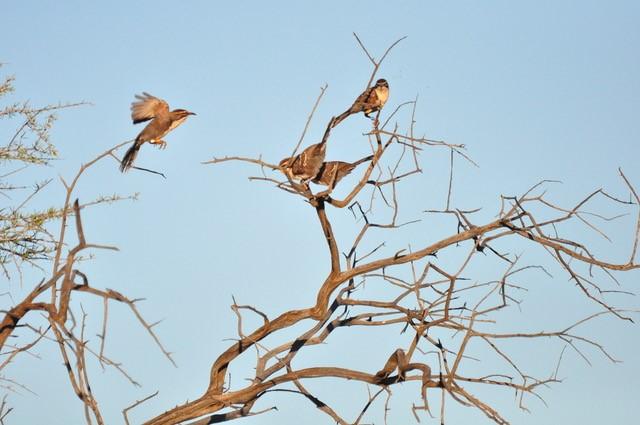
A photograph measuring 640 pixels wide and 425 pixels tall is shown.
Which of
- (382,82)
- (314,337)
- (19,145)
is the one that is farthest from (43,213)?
(314,337)

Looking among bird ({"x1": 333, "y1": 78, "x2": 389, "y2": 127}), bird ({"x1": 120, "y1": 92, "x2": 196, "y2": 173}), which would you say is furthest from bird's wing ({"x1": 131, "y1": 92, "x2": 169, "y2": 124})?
bird ({"x1": 333, "y1": 78, "x2": 389, "y2": 127})

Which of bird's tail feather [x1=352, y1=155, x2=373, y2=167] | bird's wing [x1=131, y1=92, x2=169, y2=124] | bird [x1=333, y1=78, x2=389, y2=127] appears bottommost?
bird's tail feather [x1=352, y1=155, x2=373, y2=167]

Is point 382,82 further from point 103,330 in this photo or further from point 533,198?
point 103,330

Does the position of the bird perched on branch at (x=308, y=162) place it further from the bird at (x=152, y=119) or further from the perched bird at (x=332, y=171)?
the bird at (x=152, y=119)

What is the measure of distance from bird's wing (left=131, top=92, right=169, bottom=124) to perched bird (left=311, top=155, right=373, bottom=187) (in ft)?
5.54

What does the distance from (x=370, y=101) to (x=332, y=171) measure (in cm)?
110

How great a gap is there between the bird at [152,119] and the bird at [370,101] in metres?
1.32

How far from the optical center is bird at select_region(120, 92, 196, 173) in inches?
227

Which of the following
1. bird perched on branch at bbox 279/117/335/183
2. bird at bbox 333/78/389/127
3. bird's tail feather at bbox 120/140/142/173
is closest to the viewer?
bird at bbox 333/78/389/127

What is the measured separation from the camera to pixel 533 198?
4.30 meters

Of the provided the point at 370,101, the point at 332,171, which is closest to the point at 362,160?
the point at 332,171

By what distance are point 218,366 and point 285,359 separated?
0.34 metres

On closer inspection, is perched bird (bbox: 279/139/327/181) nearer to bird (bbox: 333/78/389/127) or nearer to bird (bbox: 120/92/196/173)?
bird (bbox: 333/78/389/127)

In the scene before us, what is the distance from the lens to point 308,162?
4797 millimetres
